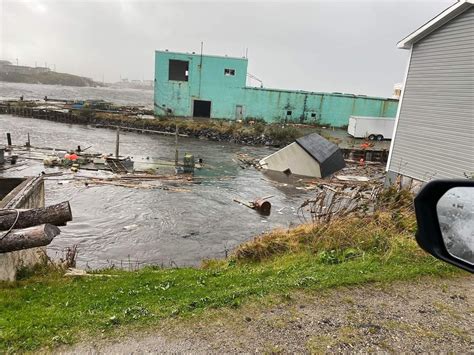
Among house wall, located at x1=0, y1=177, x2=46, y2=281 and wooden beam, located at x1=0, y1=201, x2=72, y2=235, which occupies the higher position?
wooden beam, located at x1=0, y1=201, x2=72, y2=235

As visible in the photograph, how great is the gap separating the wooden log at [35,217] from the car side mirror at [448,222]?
5.67 meters

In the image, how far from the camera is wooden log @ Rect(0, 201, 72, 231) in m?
5.45

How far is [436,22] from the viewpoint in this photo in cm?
1257

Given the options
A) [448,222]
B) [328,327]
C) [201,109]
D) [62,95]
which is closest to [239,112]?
[201,109]

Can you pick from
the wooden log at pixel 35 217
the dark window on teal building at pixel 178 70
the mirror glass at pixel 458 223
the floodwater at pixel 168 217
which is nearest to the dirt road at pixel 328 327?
the mirror glass at pixel 458 223

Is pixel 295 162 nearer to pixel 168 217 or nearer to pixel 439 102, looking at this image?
pixel 168 217

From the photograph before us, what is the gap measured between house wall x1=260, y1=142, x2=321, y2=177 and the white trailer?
14.7m

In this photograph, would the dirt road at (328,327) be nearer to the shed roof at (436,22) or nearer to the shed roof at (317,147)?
the shed roof at (436,22)

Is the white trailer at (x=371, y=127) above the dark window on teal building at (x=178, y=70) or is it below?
below

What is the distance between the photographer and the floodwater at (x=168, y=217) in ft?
38.0

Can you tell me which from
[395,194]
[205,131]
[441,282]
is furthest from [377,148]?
[441,282]

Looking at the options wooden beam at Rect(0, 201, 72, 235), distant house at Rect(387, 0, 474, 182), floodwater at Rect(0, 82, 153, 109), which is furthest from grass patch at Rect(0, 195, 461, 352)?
floodwater at Rect(0, 82, 153, 109)

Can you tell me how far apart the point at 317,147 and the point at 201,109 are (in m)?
21.8

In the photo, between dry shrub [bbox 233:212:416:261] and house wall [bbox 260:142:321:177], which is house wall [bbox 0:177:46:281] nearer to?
dry shrub [bbox 233:212:416:261]
